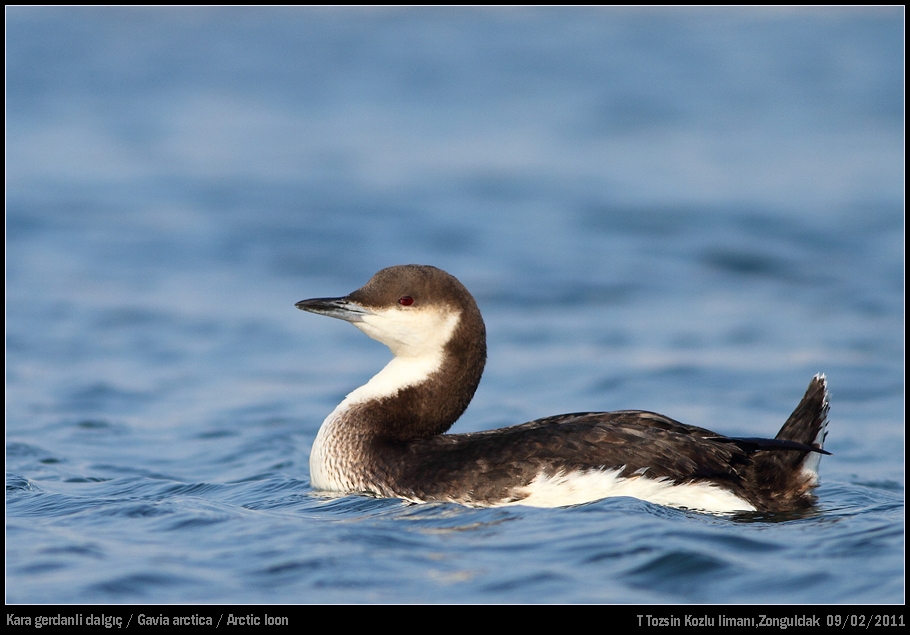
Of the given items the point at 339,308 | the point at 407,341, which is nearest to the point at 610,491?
the point at 407,341

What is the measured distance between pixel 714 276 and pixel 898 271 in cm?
215

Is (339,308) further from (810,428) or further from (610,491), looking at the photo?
(810,428)

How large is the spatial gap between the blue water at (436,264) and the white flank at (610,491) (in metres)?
0.10

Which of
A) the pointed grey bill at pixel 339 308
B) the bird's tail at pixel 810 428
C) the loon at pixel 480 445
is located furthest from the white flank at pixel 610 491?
the pointed grey bill at pixel 339 308

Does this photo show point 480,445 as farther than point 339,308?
No

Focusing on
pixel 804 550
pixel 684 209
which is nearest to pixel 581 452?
pixel 804 550

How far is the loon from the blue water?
0.50ft

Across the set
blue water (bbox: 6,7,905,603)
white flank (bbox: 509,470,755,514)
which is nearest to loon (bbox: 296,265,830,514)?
white flank (bbox: 509,470,755,514)

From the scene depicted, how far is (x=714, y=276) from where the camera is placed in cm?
1414

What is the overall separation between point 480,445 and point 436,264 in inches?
314

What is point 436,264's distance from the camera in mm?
13969

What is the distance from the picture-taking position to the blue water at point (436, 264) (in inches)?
212

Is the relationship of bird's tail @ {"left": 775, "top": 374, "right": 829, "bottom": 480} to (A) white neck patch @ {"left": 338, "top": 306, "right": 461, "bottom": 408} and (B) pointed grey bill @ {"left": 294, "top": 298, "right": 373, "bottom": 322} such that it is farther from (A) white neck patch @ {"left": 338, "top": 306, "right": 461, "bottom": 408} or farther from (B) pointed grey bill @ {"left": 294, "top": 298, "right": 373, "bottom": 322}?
(B) pointed grey bill @ {"left": 294, "top": 298, "right": 373, "bottom": 322}
